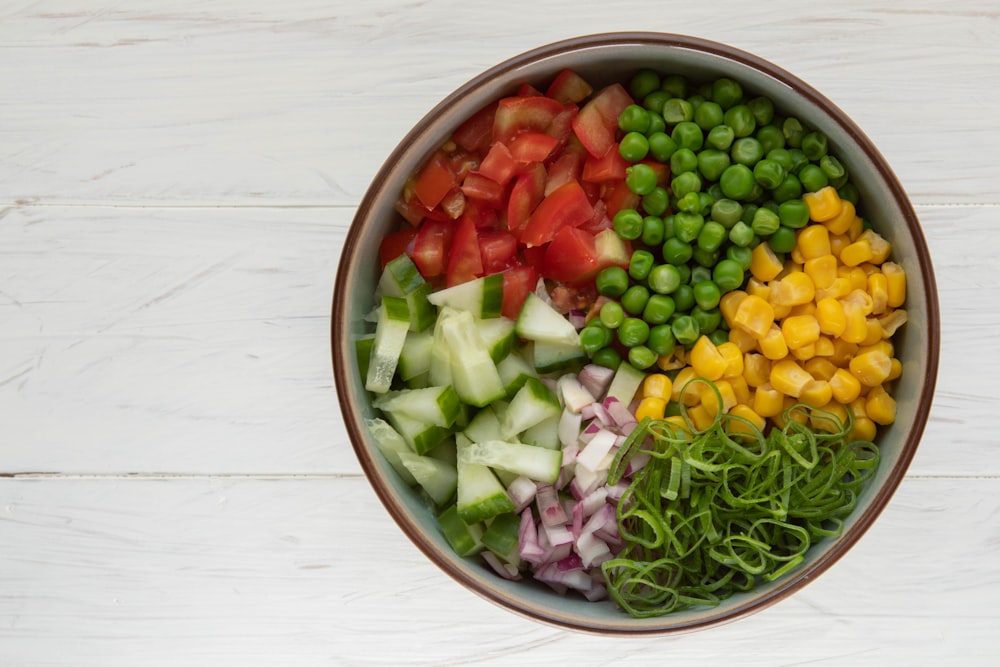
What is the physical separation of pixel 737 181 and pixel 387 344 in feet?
2.84

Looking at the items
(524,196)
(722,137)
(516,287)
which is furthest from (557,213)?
(722,137)

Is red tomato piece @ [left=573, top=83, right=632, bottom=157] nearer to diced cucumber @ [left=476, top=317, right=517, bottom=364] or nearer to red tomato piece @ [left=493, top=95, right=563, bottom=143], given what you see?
red tomato piece @ [left=493, top=95, right=563, bottom=143]

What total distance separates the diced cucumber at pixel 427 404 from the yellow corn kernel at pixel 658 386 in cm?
44

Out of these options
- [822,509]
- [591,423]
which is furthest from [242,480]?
[822,509]

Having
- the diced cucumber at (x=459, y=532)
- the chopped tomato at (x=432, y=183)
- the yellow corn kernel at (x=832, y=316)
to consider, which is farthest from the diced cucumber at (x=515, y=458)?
the yellow corn kernel at (x=832, y=316)

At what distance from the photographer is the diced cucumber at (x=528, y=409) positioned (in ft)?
6.16

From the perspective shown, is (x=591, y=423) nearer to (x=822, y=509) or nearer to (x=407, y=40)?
(x=822, y=509)

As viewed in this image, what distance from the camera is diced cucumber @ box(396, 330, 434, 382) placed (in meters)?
1.92

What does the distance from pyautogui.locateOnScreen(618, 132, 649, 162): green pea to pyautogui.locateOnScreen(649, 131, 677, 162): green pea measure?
0.05 feet

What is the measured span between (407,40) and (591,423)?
111cm

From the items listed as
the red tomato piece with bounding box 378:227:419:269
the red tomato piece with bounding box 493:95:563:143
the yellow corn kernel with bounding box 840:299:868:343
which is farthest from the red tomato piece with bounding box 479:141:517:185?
the yellow corn kernel with bounding box 840:299:868:343

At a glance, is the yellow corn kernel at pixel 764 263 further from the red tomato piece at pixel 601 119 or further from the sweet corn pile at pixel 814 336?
the red tomato piece at pixel 601 119

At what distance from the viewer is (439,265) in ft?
6.42

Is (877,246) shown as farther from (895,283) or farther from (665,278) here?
(665,278)
